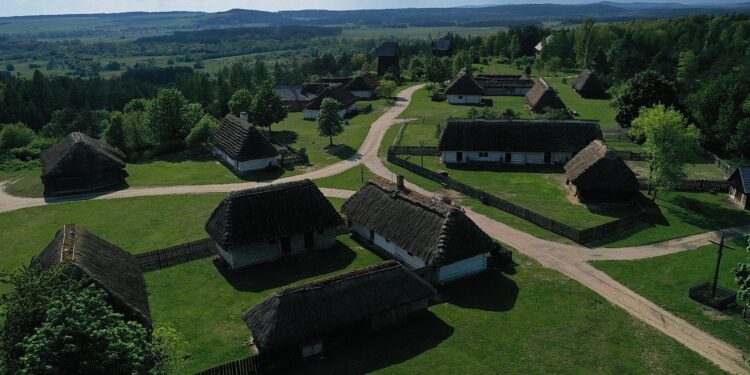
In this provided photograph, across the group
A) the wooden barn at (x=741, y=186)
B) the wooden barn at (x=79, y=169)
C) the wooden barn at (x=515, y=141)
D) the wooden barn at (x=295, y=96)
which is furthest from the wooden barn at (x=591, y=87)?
the wooden barn at (x=79, y=169)

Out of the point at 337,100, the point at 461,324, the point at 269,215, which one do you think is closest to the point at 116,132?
the point at 337,100

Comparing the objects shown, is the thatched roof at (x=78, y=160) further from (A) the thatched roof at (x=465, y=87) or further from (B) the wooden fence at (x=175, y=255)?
(A) the thatched roof at (x=465, y=87)

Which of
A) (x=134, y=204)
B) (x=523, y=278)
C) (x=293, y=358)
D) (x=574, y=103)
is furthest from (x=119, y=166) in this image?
(x=574, y=103)

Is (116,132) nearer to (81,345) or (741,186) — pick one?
(81,345)

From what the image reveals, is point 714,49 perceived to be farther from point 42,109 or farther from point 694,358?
point 42,109

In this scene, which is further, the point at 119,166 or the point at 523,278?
the point at 119,166

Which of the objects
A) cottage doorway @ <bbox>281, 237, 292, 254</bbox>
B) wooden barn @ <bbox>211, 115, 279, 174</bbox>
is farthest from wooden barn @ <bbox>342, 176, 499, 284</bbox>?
wooden barn @ <bbox>211, 115, 279, 174</bbox>
